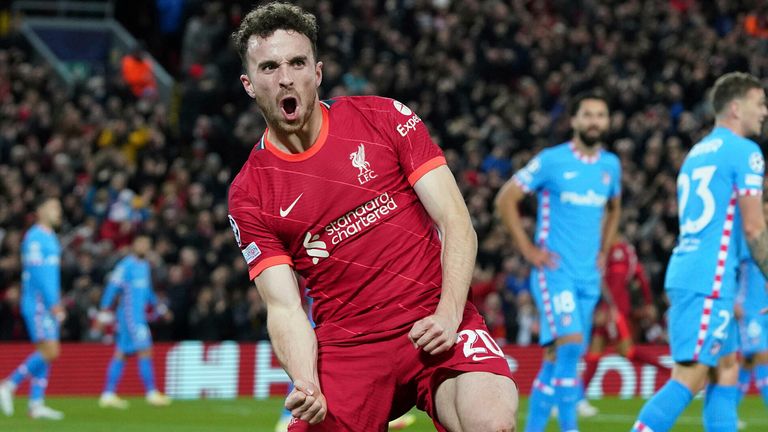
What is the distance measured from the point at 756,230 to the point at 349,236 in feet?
10.2

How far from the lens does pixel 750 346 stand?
10.2 m

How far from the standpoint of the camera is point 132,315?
1579cm

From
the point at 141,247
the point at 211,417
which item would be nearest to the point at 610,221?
the point at 211,417

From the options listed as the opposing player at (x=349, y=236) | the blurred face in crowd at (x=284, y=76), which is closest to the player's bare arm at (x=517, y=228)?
the opposing player at (x=349, y=236)

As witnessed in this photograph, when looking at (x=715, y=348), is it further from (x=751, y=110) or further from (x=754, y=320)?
(x=754, y=320)

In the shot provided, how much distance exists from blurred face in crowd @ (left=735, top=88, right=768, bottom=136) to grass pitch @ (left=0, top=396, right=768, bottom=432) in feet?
14.3

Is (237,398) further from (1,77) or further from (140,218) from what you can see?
(1,77)

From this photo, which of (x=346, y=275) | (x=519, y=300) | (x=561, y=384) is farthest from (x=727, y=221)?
(x=519, y=300)

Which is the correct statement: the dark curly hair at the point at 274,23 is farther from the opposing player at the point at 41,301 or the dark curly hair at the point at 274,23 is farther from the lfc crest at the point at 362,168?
the opposing player at the point at 41,301

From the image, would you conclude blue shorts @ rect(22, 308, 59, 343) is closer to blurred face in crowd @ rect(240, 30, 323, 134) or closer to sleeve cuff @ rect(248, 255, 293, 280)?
sleeve cuff @ rect(248, 255, 293, 280)

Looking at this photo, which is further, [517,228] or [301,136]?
[517,228]

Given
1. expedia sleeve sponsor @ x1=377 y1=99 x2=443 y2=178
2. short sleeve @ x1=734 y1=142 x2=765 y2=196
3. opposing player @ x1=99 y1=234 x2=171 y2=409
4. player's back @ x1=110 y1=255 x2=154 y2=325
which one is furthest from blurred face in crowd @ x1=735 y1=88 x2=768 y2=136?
player's back @ x1=110 y1=255 x2=154 y2=325

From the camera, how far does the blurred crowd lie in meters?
18.0

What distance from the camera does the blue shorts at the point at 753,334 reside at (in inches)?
400
